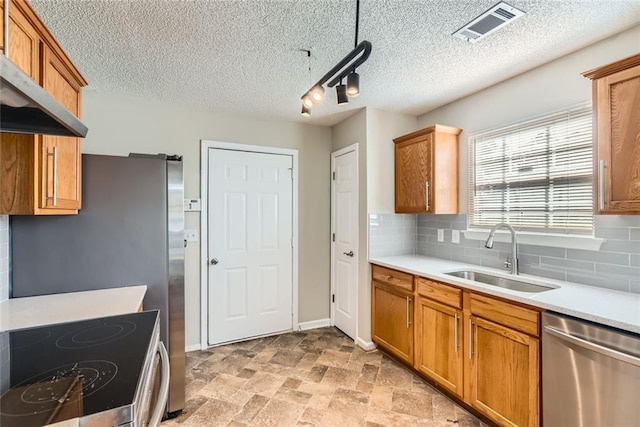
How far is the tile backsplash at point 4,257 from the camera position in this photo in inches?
65.6

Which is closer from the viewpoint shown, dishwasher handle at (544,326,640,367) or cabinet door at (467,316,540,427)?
dishwasher handle at (544,326,640,367)

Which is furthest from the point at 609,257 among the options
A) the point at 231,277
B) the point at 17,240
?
the point at 17,240

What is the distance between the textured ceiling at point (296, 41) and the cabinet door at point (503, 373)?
5.95 feet

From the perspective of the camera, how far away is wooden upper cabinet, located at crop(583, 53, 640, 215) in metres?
1.50

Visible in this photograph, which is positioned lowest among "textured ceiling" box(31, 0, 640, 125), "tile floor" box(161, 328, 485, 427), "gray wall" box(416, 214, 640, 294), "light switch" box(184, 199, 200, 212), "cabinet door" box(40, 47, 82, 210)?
"tile floor" box(161, 328, 485, 427)

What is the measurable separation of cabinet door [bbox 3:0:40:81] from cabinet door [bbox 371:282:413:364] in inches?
108

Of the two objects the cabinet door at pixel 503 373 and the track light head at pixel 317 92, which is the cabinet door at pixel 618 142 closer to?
the cabinet door at pixel 503 373

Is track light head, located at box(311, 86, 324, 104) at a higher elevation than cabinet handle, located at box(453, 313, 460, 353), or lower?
higher

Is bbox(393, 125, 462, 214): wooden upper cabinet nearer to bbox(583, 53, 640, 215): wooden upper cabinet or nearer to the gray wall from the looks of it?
the gray wall

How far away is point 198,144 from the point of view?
3117mm

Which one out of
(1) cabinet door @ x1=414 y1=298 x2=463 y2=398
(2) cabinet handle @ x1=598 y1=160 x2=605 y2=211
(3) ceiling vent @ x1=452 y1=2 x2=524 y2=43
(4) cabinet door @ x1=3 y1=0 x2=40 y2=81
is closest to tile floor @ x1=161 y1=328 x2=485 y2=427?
(1) cabinet door @ x1=414 y1=298 x2=463 y2=398

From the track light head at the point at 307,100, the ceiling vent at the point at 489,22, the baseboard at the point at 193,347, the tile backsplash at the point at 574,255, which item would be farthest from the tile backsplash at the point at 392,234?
the baseboard at the point at 193,347

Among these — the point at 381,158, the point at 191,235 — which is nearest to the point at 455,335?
the point at 381,158

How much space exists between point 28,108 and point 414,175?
2.73m
